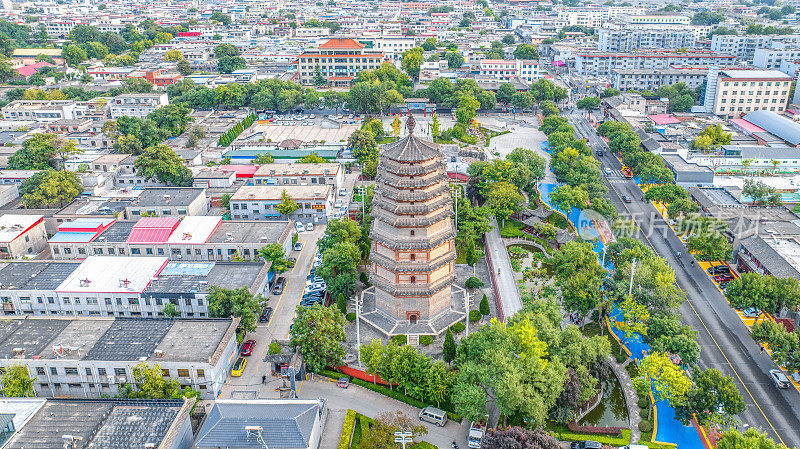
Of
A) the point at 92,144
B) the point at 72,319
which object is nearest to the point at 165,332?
the point at 72,319

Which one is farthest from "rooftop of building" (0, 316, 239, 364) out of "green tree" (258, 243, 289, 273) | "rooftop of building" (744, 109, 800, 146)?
"rooftop of building" (744, 109, 800, 146)

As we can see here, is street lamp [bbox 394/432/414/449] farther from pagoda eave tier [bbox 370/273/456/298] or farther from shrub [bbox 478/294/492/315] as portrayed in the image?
shrub [bbox 478/294/492/315]

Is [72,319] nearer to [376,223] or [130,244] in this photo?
[130,244]

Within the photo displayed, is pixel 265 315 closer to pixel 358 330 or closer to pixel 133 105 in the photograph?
pixel 358 330

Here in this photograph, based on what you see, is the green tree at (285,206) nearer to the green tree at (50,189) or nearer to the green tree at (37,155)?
the green tree at (50,189)

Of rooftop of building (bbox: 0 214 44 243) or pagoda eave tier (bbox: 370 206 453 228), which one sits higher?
pagoda eave tier (bbox: 370 206 453 228)

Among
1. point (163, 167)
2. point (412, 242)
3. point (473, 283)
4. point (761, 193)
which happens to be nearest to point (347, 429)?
point (412, 242)
